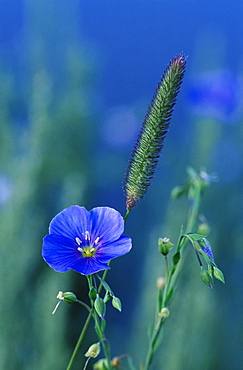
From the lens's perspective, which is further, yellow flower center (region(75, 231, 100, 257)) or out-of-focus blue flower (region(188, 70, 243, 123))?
out-of-focus blue flower (region(188, 70, 243, 123))

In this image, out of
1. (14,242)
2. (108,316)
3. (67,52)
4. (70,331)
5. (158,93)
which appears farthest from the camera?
(67,52)

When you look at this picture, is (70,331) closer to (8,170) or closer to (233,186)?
(8,170)

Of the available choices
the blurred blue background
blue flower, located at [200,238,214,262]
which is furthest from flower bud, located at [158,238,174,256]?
the blurred blue background

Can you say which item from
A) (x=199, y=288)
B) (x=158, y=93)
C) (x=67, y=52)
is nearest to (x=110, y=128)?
(x=67, y=52)

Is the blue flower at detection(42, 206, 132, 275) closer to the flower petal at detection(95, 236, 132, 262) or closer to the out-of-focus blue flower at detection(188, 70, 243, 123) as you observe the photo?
the flower petal at detection(95, 236, 132, 262)

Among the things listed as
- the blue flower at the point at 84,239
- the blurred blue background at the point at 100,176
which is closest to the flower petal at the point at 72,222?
the blue flower at the point at 84,239

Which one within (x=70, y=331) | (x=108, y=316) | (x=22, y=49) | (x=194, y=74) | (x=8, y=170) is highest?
(x=194, y=74)

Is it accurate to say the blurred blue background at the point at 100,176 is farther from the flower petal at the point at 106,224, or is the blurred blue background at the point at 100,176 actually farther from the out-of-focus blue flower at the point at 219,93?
the flower petal at the point at 106,224
